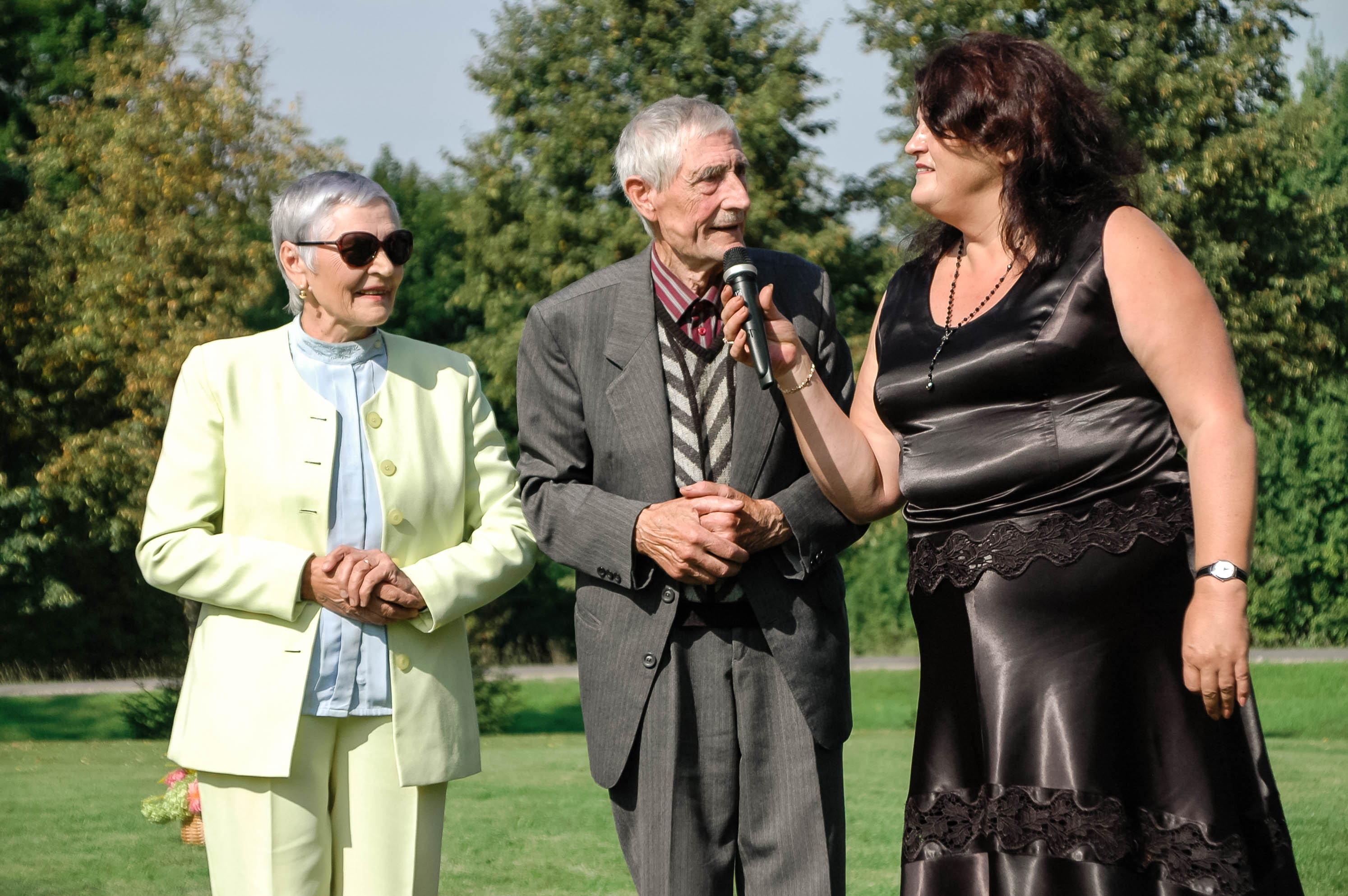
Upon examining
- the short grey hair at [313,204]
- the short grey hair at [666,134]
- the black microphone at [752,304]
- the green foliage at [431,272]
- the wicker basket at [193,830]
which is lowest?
the wicker basket at [193,830]

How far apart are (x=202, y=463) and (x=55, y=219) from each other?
20501mm

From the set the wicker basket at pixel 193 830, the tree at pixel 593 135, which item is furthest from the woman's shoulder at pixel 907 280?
the tree at pixel 593 135

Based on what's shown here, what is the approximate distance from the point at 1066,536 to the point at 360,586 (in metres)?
1.69

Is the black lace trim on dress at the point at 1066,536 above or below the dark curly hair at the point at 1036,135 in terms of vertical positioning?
below

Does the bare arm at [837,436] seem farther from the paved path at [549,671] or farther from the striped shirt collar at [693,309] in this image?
the paved path at [549,671]

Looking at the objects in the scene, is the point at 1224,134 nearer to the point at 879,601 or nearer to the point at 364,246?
the point at 879,601

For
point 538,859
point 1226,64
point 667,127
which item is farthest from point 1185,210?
point 667,127

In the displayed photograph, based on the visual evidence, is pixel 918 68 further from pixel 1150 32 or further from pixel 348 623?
pixel 1150 32

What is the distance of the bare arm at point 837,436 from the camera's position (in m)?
3.25

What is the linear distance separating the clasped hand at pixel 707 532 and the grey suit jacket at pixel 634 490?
5 cm

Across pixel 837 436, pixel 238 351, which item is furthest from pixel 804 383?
pixel 238 351

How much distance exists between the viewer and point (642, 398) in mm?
3564

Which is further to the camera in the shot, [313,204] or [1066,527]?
[313,204]

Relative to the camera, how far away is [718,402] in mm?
3605
